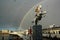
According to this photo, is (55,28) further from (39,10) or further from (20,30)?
(39,10)

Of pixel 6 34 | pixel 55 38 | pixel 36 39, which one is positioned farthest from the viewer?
pixel 6 34

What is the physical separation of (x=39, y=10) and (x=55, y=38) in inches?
148

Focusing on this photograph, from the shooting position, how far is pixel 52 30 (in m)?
14.3

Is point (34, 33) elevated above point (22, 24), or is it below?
below

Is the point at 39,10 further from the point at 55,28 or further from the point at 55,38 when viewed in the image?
the point at 55,28

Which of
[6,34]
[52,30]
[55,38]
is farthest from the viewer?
[6,34]

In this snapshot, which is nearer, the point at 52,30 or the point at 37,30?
the point at 37,30

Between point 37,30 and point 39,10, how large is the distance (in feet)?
3.88

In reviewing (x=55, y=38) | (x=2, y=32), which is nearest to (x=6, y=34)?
(x=2, y=32)

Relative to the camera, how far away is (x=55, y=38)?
11.7 metres

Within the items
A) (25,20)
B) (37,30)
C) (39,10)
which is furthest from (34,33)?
(25,20)

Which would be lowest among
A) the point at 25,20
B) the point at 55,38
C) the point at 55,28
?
the point at 55,38

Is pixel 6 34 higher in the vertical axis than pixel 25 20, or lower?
lower

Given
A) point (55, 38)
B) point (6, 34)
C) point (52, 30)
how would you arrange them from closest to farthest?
point (55, 38)
point (52, 30)
point (6, 34)
